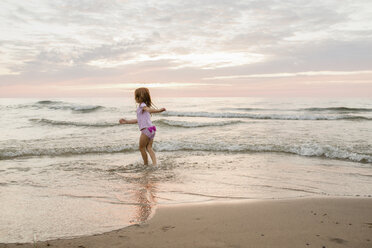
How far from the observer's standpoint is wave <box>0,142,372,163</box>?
9.32 meters

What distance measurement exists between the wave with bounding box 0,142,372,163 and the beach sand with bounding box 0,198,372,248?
16.4 feet

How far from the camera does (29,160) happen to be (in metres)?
8.98

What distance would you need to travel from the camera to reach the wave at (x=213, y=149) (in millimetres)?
9319

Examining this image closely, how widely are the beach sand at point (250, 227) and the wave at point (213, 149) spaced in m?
5.00

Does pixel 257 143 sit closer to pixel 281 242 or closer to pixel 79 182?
pixel 79 182

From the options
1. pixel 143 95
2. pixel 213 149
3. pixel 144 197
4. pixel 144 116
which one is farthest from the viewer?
pixel 213 149

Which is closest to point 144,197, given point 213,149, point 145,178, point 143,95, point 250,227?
point 145,178

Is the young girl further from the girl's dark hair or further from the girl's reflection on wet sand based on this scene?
the girl's reflection on wet sand

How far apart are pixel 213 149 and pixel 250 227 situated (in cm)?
697

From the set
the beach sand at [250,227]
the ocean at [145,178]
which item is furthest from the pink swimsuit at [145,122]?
the beach sand at [250,227]

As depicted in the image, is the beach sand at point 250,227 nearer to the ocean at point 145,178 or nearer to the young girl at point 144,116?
the ocean at point 145,178

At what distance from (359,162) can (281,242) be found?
669 cm

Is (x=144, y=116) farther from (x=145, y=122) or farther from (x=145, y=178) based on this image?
(x=145, y=178)

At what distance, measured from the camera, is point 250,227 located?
362cm
